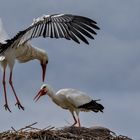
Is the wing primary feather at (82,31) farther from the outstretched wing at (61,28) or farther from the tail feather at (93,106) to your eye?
the tail feather at (93,106)

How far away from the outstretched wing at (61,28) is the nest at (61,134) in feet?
4.89

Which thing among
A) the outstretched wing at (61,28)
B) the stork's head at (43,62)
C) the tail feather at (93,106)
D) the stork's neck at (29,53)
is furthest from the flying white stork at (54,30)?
the tail feather at (93,106)

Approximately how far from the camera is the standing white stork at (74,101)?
17.2m

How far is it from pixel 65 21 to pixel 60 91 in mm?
5789

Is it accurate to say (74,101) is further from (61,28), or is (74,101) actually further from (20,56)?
(61,28)

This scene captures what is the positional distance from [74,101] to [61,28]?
221 inches

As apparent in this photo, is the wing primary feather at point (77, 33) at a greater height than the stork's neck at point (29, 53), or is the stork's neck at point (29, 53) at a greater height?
the wing primary feather at point (77, 33)

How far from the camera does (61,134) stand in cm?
1231

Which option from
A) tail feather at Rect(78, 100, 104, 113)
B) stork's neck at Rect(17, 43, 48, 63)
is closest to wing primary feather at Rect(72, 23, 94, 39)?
stork's neck at Rect(17, 43, 48, 63)

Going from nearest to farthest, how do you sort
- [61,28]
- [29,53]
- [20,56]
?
1. [61,28]
2. [20,56]
3. [29,53]

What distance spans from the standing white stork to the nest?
3.59m

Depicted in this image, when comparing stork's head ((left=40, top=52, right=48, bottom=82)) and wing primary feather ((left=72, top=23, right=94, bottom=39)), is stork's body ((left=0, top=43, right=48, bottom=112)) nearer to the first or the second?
stork's head ((left=40, top=52, right=48, bottom=82))

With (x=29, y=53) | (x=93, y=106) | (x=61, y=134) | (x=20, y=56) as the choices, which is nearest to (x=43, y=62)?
(x=29, y=53)

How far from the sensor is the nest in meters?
12.0
